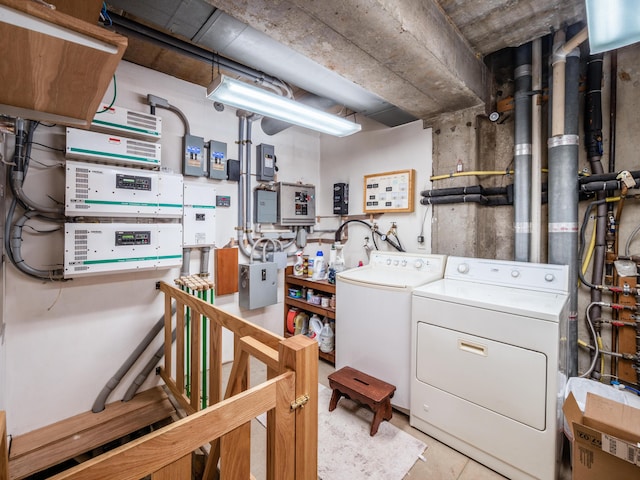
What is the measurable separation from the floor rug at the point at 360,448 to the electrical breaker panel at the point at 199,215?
157cm

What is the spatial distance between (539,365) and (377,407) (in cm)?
99

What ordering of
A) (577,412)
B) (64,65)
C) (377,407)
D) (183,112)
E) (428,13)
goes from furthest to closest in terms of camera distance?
(183,112)
(377,407)
(428,13)
(577,412)
(64,65)

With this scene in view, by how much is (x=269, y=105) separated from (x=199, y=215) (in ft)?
3.86

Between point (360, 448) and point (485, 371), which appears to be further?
point (360, 448)

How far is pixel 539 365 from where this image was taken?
144cm

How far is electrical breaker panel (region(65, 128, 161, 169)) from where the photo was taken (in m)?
1.89

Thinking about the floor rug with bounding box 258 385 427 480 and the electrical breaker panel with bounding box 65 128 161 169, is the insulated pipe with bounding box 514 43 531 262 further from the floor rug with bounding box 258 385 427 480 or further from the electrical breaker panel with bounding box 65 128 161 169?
the electrical breaker panel with bounding box 65 128 161 169

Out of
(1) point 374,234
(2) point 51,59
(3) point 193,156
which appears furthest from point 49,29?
(1) point 374,234

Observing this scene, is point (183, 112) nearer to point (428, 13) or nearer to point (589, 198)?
point (428, 13)

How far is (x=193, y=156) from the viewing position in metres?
2.53

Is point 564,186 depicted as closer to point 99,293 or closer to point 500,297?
point 500,297

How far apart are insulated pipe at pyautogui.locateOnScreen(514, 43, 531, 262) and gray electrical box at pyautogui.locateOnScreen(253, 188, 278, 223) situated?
2262mm

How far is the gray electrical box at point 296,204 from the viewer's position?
10.4ft

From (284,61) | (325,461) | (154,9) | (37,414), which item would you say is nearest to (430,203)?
(284,61)
